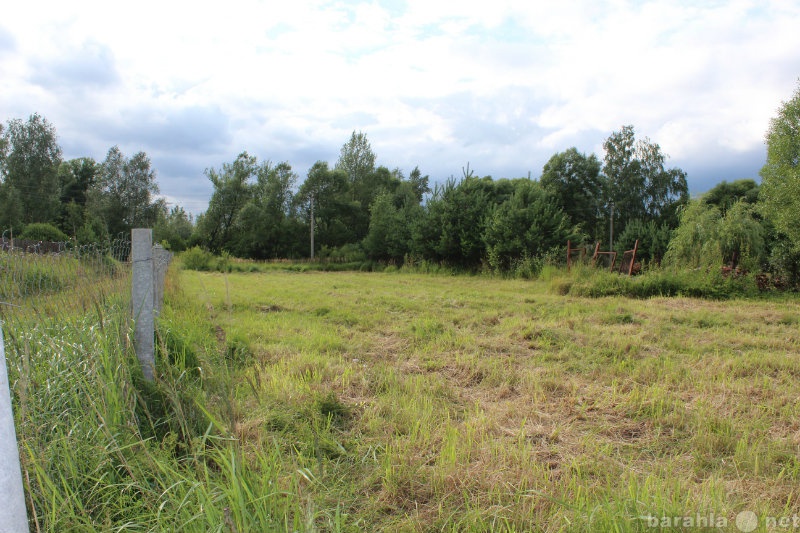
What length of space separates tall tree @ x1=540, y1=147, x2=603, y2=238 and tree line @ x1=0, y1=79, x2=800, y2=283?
3.8 inches

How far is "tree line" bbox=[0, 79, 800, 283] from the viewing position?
19.5 m

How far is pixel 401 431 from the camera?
3098mm

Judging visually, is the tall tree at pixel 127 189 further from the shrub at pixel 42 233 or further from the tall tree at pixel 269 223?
the shrub at pixel 42 233

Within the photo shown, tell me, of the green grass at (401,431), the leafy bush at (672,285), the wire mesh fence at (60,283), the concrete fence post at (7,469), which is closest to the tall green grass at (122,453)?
the green grass at (401,431)

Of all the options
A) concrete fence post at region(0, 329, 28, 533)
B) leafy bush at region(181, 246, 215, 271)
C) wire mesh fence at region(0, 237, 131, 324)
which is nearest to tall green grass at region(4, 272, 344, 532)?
wire mesh fence at region(0, 237, 131, 324)

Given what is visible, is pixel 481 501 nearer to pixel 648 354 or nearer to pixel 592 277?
pixel 648 354

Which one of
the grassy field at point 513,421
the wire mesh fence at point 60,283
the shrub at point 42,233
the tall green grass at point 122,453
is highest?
the shrub at point 42,233

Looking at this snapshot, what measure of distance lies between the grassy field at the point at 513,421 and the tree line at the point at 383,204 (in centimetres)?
1242

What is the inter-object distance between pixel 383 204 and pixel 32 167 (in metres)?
25.6

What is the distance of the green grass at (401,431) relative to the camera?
6.30ft

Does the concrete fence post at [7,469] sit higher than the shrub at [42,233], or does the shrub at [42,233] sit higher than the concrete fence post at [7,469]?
the shrub at [42,233]

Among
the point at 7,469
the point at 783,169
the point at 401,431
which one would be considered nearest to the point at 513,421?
the point at 401,431

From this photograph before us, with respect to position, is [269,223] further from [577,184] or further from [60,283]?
[60,283]

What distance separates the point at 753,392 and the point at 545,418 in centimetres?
203
